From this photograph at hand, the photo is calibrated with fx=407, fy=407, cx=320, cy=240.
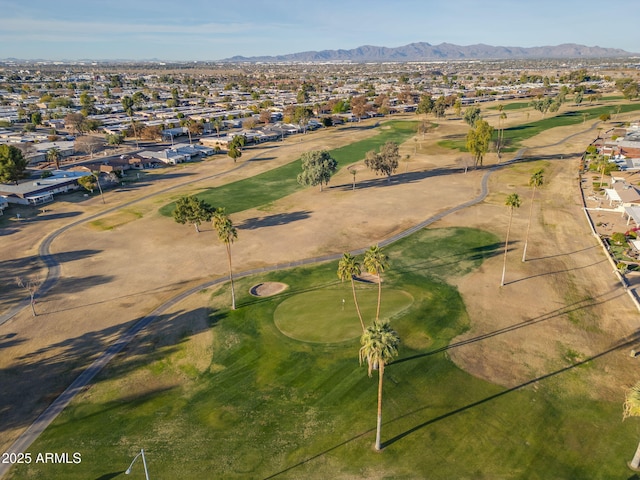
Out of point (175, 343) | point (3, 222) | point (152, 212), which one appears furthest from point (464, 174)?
point (3, 222)

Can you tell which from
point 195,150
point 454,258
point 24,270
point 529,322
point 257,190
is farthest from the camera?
point 195,150

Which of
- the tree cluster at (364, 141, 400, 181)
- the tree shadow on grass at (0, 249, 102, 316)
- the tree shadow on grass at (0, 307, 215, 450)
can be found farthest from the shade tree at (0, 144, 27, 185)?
the tree cluster at (364, 141, 400, 181)

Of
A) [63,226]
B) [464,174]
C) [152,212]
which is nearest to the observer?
[63,226]

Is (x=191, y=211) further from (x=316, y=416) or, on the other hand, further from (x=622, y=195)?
(x=622, y=195)

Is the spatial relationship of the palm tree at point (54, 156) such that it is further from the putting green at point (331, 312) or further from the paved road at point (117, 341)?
the putting green at point (331, 312)

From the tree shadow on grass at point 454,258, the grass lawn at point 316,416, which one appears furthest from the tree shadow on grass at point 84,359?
the tree shadow on grass at point 454,258

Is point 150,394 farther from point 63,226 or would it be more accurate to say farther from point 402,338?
point 63,226

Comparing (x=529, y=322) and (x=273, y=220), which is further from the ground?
(x=273, y=220)

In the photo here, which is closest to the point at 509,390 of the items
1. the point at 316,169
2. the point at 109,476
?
the point at 109,476
